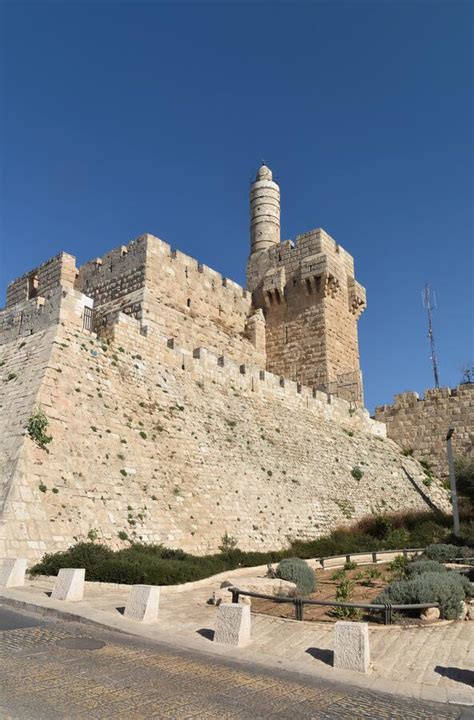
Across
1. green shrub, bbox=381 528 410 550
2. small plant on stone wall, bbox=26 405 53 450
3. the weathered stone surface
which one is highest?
small plant on stone wall, bbox=26 405 53 450

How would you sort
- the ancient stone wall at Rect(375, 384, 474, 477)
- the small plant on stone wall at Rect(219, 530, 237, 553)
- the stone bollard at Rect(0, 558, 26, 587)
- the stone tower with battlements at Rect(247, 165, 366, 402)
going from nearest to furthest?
the stone bollard at Rect(0, 558, 26, 587), the small plant on stone wall at Rect(219, 530, 237, 553), the stone tower with battlements at Rect(247, 165, 366, 402), the ancient stone wall at Rect(375, 384, 474, 477)

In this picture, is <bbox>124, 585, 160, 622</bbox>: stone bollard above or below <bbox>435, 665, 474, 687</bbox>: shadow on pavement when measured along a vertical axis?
above

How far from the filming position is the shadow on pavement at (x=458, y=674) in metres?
5.00

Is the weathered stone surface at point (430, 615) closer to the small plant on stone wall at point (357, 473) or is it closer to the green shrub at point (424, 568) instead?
the green shrub at point (424, 568)

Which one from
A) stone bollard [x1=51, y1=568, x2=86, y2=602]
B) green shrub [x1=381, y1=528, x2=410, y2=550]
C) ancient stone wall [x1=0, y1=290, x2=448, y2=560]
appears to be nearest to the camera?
stone bollard [x1=51, y1=568, x2=86, y2=602]

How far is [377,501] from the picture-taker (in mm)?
20047

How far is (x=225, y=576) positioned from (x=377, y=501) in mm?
10670

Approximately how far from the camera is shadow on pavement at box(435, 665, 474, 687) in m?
5.00

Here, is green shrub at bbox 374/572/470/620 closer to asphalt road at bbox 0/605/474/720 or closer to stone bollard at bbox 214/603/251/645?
stone bollard at bbox 214/603/251/645

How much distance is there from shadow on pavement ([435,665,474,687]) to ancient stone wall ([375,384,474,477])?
70.6 ft

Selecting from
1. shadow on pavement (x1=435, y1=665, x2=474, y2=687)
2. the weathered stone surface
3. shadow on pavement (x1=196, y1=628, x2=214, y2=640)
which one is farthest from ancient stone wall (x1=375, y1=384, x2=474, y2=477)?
shadow on pavement (x1=435, y1=665, x2=474, y2=687)

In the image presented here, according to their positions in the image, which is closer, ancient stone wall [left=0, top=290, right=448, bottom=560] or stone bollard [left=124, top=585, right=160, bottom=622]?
stone bollard [left=124, top=585, right=160, bottom=622]

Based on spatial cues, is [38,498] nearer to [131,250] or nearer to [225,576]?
[225,576]

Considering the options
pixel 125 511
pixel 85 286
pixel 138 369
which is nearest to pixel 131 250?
pixel 85 286
